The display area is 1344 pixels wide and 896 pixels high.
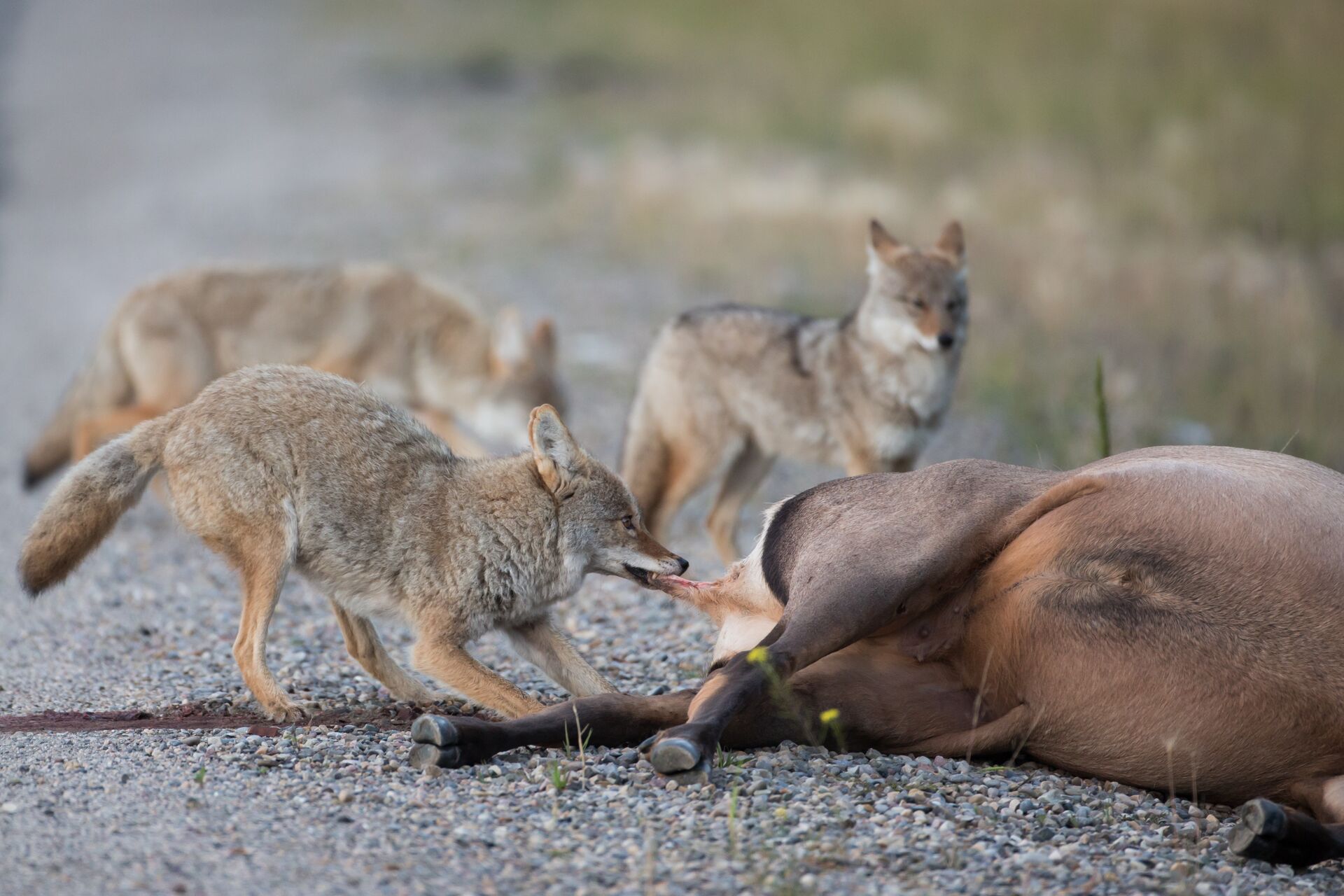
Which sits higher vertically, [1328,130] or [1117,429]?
[1328,130]

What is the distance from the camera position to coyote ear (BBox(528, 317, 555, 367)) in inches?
442

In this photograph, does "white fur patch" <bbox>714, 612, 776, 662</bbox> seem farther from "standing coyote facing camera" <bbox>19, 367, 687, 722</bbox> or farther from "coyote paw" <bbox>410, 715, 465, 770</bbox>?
"coyote paw" <bbox>410, 715, 465, 770</bbox>

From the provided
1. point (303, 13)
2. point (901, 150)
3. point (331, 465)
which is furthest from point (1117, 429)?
point (303, 13)

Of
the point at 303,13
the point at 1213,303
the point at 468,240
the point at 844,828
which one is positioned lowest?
the point at 844,828

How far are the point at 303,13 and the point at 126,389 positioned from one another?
3639cm

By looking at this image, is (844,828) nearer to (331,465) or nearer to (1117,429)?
(331,465)

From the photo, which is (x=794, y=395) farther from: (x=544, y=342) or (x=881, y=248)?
(x=544, y=342)

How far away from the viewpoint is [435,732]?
15.5 feet

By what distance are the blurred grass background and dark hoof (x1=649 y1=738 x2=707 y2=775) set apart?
5.67m

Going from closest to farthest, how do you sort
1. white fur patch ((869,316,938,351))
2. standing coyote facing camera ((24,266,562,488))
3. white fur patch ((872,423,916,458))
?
white fur patch ((872,423,916,458))
white fur patch ((869,316,938,351))
standing coyote facing camera ((24,266,562,488))

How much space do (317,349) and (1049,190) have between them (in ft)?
30.0

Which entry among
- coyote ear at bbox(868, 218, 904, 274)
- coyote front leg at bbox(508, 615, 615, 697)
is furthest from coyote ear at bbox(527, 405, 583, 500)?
coyote ear at bbox(868, 218, 904, 274)

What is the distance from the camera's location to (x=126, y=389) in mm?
10305

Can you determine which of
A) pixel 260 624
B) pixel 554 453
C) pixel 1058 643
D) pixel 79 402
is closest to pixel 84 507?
pixel 260 624
